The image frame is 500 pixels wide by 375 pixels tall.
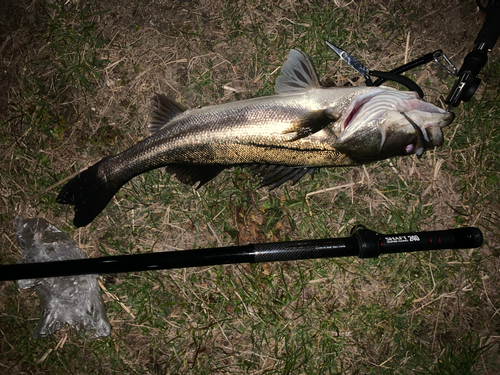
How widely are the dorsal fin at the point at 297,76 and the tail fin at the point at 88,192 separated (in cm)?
169

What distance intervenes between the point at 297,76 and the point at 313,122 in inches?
18.4

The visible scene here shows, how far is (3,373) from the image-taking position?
138 inches

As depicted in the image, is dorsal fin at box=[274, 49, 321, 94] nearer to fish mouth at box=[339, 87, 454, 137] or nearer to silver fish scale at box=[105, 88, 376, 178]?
silver fish scale at box=[105, 88, 376, 178]

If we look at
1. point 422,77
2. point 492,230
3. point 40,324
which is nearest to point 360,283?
point 492,230

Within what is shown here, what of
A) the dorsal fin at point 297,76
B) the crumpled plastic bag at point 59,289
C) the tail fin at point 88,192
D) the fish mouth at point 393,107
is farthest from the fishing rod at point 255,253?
the dorsal fin at point 297,76

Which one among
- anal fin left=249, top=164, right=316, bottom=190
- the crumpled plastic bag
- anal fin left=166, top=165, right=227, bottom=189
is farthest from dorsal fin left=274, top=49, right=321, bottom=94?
the crumpled plastic bag

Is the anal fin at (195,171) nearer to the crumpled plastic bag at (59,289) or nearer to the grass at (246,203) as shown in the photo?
the grass at (246,203)

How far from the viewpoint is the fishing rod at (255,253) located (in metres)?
2.78

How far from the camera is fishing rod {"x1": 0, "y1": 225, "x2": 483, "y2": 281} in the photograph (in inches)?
109

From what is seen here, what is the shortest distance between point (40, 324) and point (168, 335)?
1.35m

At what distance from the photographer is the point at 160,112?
295cm

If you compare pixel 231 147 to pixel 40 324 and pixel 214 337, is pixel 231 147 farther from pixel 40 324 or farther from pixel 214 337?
pixel 40 324

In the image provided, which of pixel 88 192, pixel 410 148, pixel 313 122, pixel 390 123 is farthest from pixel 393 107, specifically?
pixel 88 192

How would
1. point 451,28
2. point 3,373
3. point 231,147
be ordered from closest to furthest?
point 231,147 < point 451,28 < point 3,373
